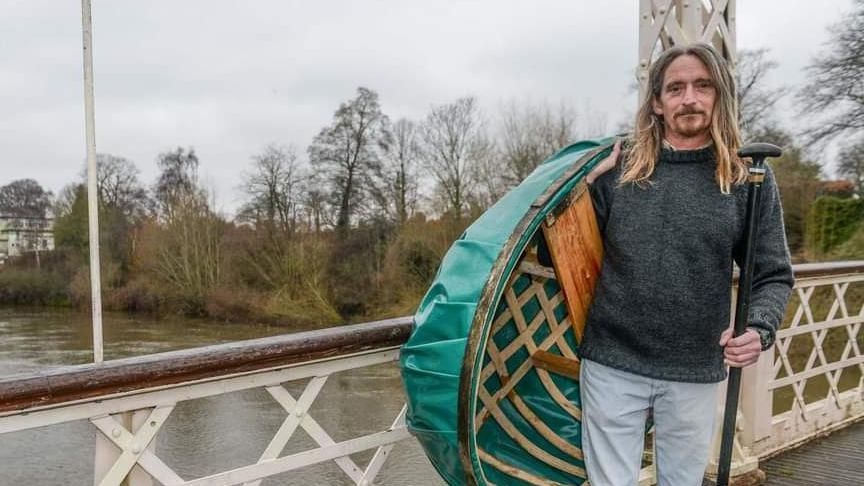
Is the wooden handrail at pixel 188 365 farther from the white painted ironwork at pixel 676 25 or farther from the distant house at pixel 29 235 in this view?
the distant house at pixel 29 235

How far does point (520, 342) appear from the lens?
2215 mm

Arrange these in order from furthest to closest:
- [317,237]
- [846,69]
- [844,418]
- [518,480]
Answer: [317,237] → [846,69] → [844,418] → [518,480]

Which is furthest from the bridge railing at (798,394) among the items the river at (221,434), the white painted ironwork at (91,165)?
the river at (221,434)

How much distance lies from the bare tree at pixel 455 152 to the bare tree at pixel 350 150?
111 inches

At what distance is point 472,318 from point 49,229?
3387 cm

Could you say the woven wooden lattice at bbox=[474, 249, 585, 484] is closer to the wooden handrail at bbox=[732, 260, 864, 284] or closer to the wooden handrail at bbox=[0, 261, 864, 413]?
the wooden handrail at bbox=[0, 261, 864, 413]

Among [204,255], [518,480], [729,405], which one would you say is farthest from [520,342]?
[204,255]

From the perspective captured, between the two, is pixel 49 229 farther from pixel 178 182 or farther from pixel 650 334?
pixel 650 334

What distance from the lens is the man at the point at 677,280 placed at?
1524 mm

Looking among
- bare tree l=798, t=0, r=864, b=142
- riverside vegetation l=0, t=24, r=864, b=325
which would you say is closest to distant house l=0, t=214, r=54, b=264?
riverside vegetation l=0, t=24, r=864, b=325

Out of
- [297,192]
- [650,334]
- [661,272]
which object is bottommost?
[650,334]

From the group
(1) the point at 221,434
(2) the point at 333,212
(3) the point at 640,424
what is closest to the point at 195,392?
(3) the point at 640,424

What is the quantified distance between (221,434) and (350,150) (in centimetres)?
1682

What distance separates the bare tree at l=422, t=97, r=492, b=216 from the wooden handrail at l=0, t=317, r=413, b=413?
21293mm
